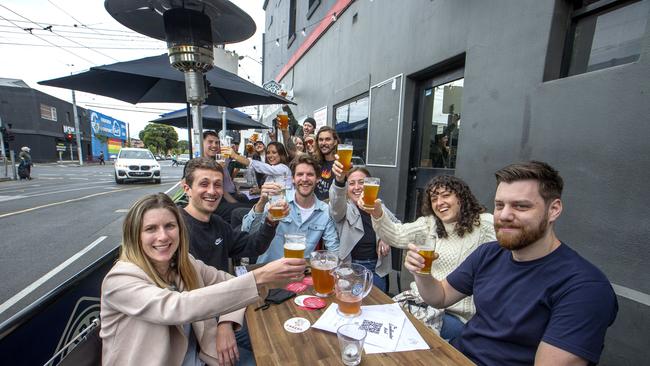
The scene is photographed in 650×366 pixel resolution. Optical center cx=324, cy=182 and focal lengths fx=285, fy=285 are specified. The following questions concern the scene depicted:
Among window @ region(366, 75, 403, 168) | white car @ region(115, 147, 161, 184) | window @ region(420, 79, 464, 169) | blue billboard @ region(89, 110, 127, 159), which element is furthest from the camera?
blue billboard @ region(89, 110, 127, 159)

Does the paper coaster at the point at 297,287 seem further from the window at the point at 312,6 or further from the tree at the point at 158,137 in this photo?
the tree at the point at 158,137

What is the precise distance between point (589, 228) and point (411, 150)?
8.41ft

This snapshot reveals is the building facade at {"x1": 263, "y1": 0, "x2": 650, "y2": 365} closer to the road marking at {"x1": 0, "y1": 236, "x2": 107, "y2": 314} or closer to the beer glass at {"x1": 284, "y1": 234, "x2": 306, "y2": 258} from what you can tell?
the beer glass at {"x1": 284, "y1": 234, "x2": 306, "y2": 258}

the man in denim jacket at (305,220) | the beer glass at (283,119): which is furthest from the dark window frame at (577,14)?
the beer glass at (283,119)

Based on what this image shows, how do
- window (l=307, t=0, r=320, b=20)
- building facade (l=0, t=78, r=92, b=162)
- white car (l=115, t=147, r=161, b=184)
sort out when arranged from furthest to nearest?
building facade (l=0, t=78, r=92, b=162) → white car (l=115, t=147, r=161, b=184) → window (l=307, t=0, r=320, b=20)

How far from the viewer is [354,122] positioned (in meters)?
6.51

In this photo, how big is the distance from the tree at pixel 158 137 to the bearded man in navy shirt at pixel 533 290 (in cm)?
6230

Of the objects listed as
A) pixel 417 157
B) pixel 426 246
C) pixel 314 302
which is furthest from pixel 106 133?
pixel 426 246

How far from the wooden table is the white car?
14.5 metres

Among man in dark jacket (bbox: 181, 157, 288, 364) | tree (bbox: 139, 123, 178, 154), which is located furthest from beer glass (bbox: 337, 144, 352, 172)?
tree (bbox: 139, 123, 178, 154)

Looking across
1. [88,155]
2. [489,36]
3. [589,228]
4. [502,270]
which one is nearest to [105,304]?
[502,270]

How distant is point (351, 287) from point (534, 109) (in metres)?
2.40

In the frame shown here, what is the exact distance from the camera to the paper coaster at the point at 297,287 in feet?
5.69

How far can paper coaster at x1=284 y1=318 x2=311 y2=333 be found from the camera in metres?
1.33
